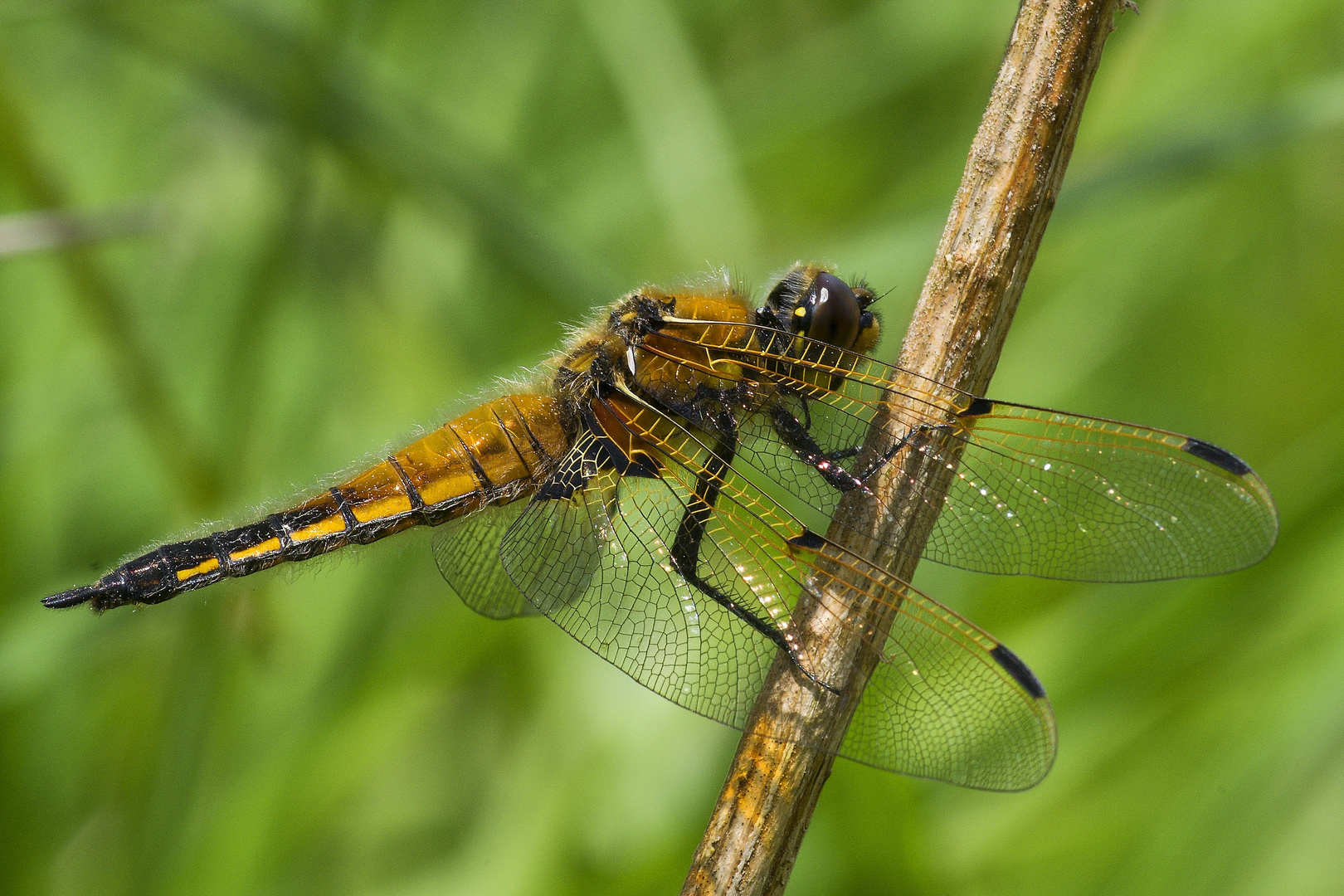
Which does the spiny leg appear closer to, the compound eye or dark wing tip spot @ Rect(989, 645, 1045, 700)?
the compound eye

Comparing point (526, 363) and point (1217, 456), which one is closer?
point (1217, 456)

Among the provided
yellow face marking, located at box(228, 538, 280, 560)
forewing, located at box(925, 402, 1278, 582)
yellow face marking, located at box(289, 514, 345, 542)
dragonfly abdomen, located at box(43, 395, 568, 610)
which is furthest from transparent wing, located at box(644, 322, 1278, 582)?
yellow face marking, located at box(228, 538, 280, 560)

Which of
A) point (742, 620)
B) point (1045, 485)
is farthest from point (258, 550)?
point (1045, 485)

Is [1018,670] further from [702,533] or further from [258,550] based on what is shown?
[258,550]

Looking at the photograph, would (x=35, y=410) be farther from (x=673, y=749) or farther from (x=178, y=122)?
(x=673, y=749)

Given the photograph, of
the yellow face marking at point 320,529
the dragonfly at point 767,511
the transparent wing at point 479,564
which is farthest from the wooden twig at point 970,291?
the yellow face marking at point 320,529

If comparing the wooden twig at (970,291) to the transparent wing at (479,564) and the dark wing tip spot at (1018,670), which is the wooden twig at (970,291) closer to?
the dark wing tip spot at (1018,670)
